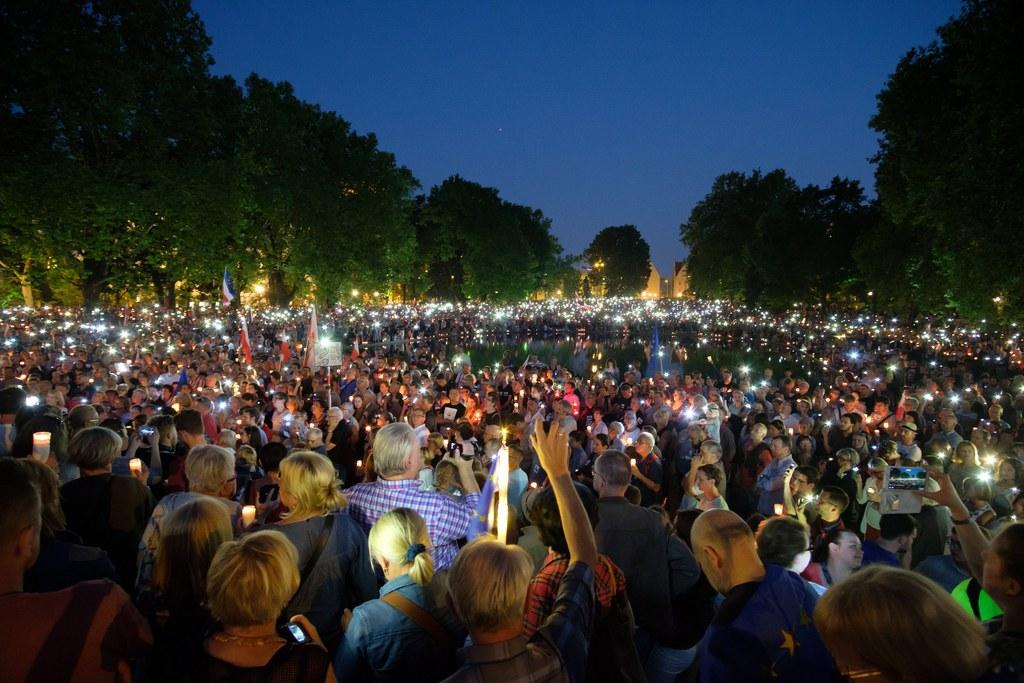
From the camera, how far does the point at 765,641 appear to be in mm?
2463

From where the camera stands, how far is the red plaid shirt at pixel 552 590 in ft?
8.68

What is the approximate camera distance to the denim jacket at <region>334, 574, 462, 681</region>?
8.60 feet

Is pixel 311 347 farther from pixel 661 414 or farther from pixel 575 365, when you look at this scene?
pixel 575 365

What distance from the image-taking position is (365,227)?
37.7m

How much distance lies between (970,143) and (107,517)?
17.1 metres

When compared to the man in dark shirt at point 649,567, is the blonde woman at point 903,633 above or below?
above

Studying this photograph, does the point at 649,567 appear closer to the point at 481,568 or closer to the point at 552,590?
→ the point at 552,590

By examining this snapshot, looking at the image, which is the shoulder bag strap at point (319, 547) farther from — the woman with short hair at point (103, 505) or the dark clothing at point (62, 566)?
the woman with short hair at point (103, 505)

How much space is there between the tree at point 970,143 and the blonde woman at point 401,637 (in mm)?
14649

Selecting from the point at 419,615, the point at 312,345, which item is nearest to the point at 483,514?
the point at 419,615

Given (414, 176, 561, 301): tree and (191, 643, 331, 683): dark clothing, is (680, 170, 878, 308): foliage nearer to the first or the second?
(414, 176, 561, 301): tree

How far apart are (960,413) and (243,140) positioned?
29342mm

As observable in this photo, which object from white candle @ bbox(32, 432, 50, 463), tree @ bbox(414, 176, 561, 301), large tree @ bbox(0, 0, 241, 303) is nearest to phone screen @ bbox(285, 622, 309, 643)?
white candle @ bbox(32, 432, 50, 463)

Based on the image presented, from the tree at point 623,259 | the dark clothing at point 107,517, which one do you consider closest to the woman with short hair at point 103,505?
the dark clothing at point 107,517
